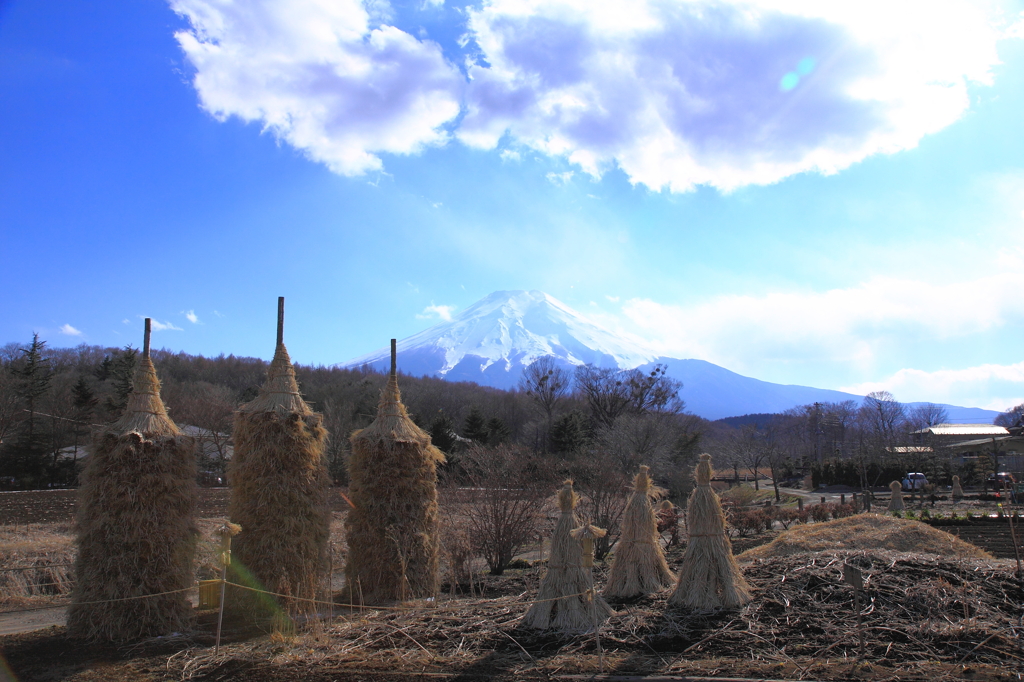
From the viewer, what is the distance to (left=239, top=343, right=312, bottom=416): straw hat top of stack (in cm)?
975

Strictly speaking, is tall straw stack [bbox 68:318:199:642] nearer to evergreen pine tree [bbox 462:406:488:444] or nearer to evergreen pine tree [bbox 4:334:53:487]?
evergreen pine tree [bbox 4:334:53:487]

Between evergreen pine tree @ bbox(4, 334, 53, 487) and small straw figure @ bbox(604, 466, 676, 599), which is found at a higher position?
evergreen pine tree @ bbox(4, 334, 53, 487)

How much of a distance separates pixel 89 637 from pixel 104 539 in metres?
1.29

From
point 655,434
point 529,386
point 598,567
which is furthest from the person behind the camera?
point 529,386

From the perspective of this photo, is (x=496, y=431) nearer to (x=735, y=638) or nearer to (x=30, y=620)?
(x=30, y=620)

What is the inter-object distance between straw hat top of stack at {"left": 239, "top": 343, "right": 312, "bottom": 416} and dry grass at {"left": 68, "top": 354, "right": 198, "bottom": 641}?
4.28 ft

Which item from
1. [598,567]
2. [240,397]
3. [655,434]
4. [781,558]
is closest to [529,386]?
[655,434]

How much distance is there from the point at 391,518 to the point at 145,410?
4.14 m

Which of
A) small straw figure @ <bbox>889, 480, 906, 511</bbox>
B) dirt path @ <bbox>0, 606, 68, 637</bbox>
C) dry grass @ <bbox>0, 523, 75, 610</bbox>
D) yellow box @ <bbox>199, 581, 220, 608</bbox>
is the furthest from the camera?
small straw figure @ <bbox>889, 480, 906, 511</bbox>

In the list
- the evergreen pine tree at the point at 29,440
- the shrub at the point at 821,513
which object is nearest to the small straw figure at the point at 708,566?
the shrub at the point at 821,513

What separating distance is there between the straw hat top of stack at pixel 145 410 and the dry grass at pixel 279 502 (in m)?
1.06

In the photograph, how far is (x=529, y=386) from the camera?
5969 centimetres

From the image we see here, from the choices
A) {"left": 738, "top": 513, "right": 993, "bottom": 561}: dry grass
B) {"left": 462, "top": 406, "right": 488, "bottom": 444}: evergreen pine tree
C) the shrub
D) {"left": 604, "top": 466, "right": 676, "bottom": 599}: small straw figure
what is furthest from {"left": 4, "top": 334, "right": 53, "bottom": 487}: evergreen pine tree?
the shrub

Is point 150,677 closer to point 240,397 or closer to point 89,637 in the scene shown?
point 89,637
